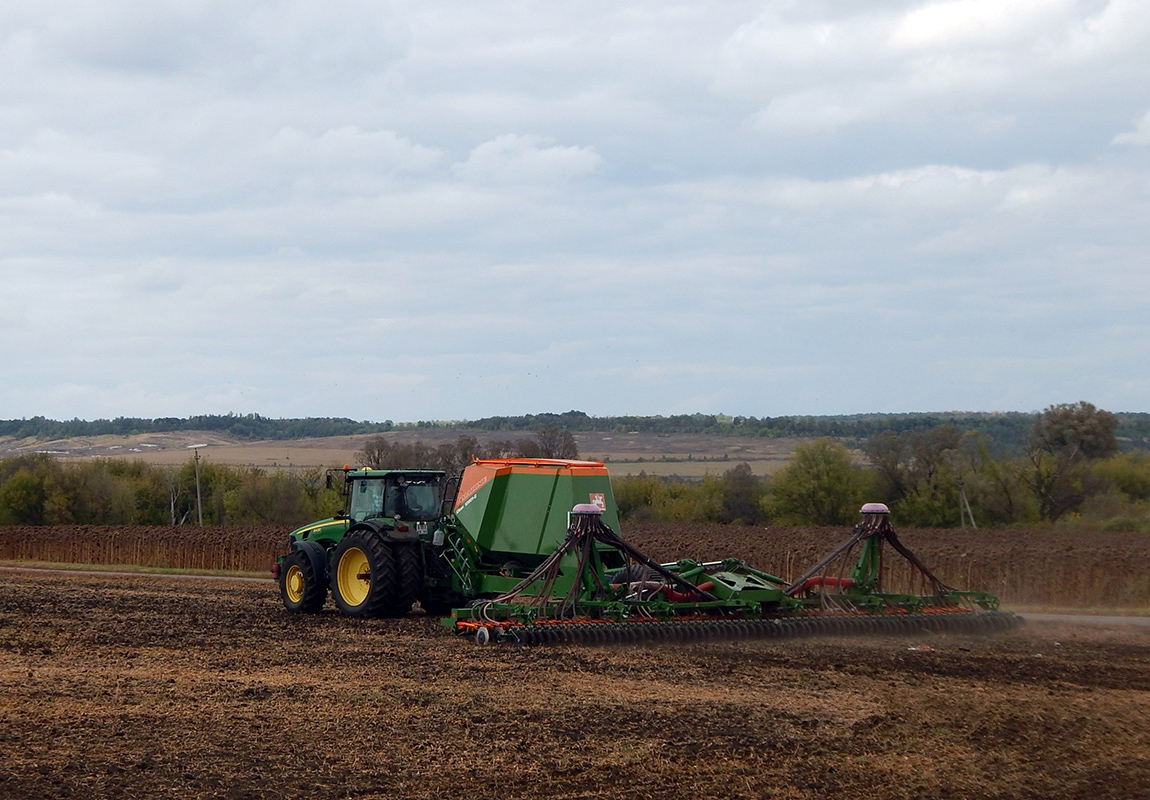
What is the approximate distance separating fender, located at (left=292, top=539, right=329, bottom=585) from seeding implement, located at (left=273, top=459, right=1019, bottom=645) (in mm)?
20

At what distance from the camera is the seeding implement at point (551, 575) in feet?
50.1

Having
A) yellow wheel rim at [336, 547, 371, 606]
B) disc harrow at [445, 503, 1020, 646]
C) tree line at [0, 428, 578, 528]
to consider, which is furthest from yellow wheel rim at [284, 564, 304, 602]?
tree line at [0, 428, 578, 528]

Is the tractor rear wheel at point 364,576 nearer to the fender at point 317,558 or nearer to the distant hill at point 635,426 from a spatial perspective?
the fender at point 317,558

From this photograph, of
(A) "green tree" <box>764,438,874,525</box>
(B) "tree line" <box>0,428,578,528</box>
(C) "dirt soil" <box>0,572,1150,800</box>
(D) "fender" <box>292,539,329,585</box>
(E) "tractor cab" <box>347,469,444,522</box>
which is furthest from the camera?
(B) "tree line" <box>0,428,578,528</box>

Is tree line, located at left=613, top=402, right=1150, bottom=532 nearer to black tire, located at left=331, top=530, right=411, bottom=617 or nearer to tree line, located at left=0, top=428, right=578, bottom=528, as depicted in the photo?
tree line, located at left=0, top=428, right=578, bottom=528

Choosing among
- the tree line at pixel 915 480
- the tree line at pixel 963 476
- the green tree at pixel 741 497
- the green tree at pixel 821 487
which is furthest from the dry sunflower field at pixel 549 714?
the green tree at pixel 741 497

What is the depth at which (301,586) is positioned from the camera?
63.9 ft

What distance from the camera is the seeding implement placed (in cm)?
1527

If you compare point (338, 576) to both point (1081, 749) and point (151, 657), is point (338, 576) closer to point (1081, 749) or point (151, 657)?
point (151, 657)

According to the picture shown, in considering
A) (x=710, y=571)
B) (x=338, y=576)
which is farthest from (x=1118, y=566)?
(x=338, y=576)

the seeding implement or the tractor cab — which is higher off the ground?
the tractor cab

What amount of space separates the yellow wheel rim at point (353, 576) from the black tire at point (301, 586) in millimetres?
596

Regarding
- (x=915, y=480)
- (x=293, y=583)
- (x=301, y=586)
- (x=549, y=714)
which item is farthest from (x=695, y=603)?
(x=915, y=480)

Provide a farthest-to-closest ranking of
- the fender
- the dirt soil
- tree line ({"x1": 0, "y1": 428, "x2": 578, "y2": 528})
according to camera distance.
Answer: tree line ({"x1": 0, "y1": 428, "x2": 578, "y2": 528})
the fender
the dirt soil
